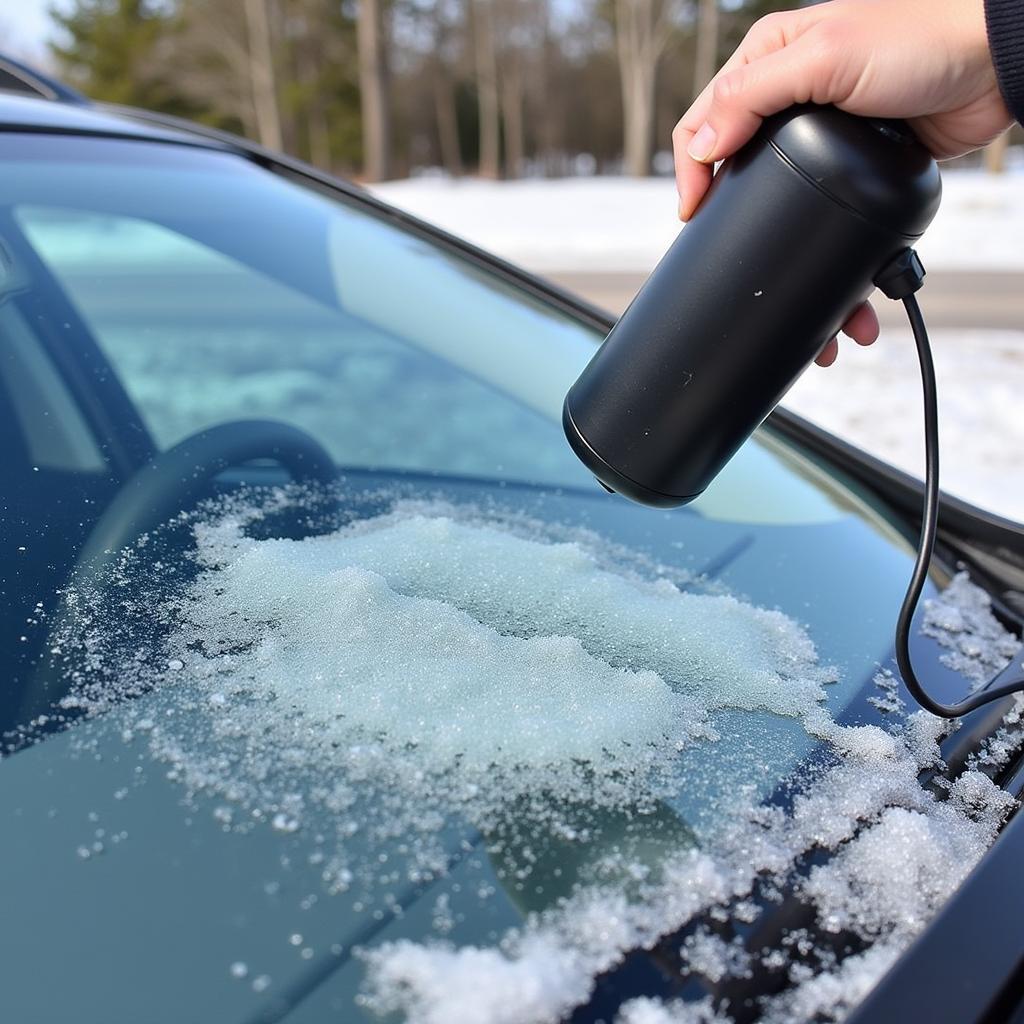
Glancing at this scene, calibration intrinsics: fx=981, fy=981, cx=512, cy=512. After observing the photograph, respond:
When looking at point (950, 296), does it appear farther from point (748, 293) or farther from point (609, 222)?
point (748, 293)

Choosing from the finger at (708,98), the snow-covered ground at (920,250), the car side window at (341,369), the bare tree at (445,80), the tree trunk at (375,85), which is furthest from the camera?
the bare tree at (445,80)

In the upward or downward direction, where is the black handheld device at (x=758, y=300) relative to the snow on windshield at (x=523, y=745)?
upward

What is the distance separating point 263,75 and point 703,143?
2755 cm

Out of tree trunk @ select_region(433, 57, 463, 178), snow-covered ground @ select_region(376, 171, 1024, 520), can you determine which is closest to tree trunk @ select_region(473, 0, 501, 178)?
tree trunk @ select_region(433, 57, 463, 178)

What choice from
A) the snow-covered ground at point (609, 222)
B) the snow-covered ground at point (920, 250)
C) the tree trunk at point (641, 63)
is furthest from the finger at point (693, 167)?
the tree trunk at point (641, 63)

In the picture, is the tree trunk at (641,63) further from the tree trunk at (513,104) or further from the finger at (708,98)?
the finger at (708,98)

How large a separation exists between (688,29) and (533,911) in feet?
105

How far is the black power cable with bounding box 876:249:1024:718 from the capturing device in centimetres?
101

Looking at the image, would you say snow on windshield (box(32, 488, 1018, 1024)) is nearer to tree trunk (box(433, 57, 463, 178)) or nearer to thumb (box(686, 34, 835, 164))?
thumb (box(686, 34, 835, 164))

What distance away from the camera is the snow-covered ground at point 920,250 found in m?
4.01

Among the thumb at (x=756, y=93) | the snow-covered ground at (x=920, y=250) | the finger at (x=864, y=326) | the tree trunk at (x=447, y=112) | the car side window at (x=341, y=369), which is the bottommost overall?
the tree trunk at (x=447, y=112)

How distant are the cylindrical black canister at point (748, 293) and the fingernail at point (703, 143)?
3cm

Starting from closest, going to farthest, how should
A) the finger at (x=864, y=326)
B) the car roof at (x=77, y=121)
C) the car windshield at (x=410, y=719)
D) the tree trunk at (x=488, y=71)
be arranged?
the car windshield at (x=410, y=719) → the finger at (x=864, y=326) → the car roof at (x=77, y=121) → the tree trunk at (x=488, y=71)

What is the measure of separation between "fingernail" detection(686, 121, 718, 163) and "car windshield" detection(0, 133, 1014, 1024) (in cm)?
50
